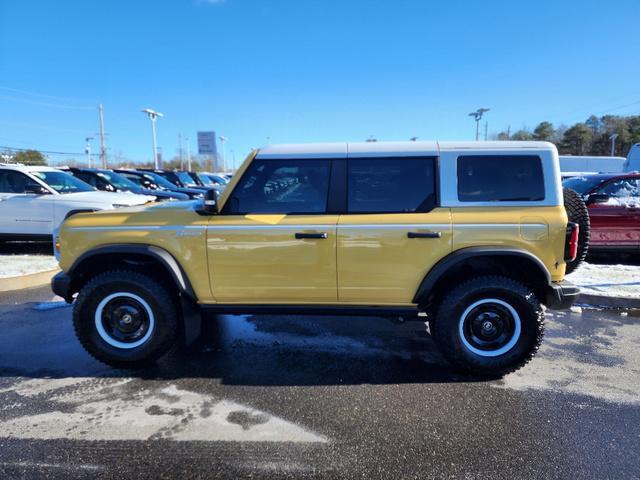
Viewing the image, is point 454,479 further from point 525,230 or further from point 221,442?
point 525,230

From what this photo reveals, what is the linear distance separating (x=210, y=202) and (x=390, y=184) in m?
1.53

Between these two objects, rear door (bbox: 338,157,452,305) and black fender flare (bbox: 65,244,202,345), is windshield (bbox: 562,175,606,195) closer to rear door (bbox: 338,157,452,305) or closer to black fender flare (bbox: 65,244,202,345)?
rear door (bbox: 338,157,452,305)

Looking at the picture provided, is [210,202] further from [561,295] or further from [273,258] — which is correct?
[561,295]

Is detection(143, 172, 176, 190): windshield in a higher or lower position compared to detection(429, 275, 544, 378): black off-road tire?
higher

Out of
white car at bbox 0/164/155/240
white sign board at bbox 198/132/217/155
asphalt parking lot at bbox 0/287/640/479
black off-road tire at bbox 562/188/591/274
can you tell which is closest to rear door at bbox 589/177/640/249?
asphalt parking lot at bbox 0/287/640/479

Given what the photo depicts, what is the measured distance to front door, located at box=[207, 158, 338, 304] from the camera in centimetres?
321

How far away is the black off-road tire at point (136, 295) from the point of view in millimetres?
3367

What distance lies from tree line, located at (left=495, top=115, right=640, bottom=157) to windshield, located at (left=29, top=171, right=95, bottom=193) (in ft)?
163

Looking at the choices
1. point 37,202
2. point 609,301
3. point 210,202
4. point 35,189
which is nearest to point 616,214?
point 609,301

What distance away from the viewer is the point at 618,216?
690 cm

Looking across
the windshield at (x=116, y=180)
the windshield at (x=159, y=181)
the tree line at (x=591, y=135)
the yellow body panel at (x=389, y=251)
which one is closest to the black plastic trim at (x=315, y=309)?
the yellow body panel at (x=389, y=251)

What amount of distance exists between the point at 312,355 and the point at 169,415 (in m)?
1.38

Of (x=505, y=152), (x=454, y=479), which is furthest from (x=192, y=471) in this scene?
(x=505, y=152)

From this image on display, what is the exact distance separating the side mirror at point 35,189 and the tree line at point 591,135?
50.4 metres
